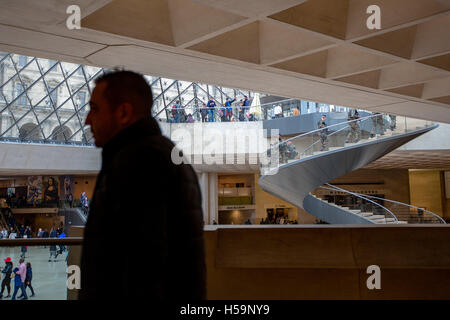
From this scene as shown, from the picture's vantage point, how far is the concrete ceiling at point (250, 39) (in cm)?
609

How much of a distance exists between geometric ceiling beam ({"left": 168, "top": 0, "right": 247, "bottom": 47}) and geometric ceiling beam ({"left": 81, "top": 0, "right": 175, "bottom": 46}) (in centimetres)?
14

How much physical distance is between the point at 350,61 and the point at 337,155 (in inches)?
539

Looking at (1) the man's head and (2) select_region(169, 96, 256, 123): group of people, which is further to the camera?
(2) select_region(169, 96, 256, 123): group of people

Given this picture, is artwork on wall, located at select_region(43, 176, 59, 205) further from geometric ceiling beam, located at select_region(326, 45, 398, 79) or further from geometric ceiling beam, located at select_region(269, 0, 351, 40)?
geometric ceiling beam, located at select_region(269, 0, 351, 40)

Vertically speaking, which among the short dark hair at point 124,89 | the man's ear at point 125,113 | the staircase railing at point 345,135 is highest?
the staircase railing at point 345,135

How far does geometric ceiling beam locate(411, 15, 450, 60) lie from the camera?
296 inches

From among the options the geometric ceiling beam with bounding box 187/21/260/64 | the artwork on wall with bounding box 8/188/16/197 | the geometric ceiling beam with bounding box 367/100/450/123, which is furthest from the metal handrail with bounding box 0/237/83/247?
the artwork on wall with bounding box 8/188/16/197

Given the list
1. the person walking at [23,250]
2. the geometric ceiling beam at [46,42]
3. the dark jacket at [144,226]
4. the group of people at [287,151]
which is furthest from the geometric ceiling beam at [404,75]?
the group of people at [287,151]

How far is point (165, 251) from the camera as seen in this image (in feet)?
5.37

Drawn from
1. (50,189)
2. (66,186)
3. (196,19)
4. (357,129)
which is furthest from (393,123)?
(50,189)

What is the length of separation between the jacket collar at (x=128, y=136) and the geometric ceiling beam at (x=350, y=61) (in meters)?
7.63

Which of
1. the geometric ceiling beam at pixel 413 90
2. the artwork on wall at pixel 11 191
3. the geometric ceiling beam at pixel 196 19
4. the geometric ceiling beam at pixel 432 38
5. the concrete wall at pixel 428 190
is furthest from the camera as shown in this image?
the artwork on wall at pixel 11 191

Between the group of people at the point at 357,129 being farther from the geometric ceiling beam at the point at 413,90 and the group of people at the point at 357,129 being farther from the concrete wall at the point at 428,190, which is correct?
the concrete wall at the point at 428,190

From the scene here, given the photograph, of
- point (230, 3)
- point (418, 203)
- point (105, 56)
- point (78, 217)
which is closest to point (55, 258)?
point (230, 3)
